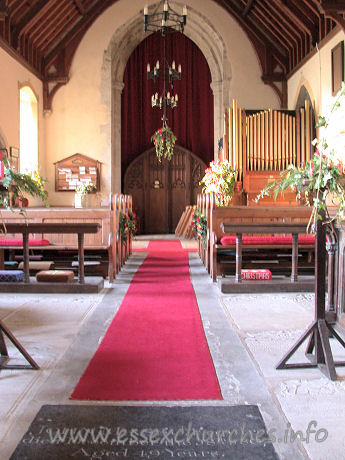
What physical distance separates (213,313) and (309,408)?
1817 millimetres

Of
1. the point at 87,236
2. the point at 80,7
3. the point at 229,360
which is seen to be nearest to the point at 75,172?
the point at 80,7

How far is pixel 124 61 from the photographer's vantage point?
42.4 feet

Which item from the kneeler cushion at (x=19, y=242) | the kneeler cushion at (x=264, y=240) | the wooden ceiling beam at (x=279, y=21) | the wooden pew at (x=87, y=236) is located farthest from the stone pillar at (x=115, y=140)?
the kneeler cushion at (x=264, y=240)

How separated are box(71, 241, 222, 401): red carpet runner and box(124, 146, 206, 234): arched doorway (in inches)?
360

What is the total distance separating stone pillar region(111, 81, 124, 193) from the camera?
40.6 feet

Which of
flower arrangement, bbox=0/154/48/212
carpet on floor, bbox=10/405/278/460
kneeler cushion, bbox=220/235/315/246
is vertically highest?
flower arrangement, bbox=0/154/48/212

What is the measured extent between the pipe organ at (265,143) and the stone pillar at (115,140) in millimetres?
3487

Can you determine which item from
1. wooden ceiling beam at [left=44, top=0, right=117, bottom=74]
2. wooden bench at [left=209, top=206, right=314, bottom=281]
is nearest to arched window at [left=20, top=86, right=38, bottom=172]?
wooden ceiling beam at [left=44, top=0, right=117, bottom=74]

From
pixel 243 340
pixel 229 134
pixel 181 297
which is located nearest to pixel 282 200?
pixel 229 134

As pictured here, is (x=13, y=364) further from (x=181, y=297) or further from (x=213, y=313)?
(x=181, y=297)

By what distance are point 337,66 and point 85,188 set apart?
550 cm

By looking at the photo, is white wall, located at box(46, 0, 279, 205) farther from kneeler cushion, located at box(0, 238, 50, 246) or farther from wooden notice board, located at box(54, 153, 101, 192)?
kneeler cushion, located at box(0, 238, 50, 246)

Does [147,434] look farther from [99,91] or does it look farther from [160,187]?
[160,187]

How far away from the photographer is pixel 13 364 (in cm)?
260
